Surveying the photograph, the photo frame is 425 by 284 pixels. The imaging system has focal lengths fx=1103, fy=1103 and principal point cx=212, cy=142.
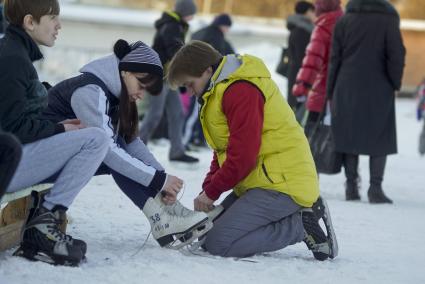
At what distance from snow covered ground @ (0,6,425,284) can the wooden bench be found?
108 millimetres

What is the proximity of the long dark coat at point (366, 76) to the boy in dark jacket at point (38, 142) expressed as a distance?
381cm

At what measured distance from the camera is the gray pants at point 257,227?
5.24m

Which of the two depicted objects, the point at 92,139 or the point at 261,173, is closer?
the point at 92,139

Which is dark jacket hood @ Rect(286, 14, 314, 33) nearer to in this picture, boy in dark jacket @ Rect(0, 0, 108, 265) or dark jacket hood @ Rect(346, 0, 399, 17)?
dark jacket hood @ Rect(346, 0, 399, 17)

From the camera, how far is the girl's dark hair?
5.12 m

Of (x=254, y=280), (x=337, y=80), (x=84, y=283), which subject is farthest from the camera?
(x=337, y=80)

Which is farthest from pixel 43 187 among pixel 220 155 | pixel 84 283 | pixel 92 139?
pixel 220 155

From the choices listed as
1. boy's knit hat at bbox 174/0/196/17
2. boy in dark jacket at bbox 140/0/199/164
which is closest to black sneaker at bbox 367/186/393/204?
boy in dark jacket at bbox 140/0/199/164

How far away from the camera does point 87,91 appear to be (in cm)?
499

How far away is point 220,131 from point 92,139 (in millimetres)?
773

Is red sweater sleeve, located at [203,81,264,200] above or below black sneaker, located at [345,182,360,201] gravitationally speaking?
above

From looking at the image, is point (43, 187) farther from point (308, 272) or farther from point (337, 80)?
point (337, 80)

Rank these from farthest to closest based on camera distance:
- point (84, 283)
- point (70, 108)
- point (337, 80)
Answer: point (337, 80)
point (70, 108)
point (84, 283)

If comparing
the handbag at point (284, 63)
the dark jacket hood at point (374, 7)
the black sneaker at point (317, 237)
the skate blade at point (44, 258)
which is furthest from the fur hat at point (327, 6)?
the skate blade at point (44, 258)
